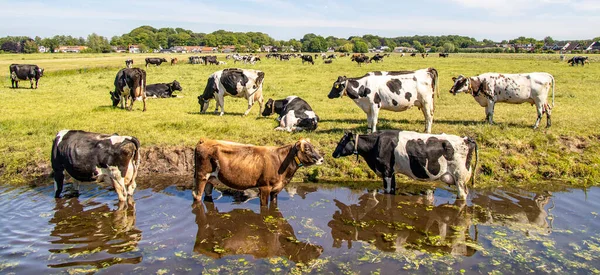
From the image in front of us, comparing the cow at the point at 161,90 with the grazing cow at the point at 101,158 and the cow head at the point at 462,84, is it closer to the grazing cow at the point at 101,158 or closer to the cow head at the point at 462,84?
the grazing cow at the point at 101,158

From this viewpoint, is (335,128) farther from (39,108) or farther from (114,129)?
(39,108)

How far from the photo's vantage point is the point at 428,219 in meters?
8.30

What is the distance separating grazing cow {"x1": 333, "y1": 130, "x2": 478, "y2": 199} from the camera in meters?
9.04

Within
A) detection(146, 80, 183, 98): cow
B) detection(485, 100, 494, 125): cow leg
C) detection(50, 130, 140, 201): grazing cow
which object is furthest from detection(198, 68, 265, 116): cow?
detection(485, 100, 494, 125): cow leg

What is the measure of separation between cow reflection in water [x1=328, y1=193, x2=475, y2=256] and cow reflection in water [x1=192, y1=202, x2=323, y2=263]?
2.43 ft

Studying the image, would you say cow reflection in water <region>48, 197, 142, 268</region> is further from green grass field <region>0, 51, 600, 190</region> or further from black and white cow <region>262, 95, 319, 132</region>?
black and white cow <region>262, 95, 319, 132</region>

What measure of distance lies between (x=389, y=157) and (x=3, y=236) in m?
7.45

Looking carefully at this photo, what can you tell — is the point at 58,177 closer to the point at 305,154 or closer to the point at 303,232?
the point at 305,154

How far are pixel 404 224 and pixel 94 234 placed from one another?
218 inches

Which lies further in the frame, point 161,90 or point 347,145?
point 161,90

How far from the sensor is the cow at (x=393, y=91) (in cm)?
1276

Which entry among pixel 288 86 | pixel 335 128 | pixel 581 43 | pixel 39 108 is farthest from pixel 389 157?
pixel 581 43

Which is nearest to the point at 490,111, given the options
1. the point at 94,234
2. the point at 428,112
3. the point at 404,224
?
the point at 428,112

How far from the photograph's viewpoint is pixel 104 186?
10.2 m
